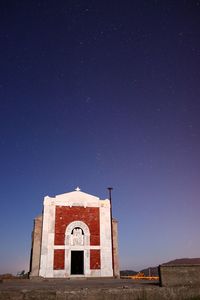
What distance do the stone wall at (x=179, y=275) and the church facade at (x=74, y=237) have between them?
51.5 feet

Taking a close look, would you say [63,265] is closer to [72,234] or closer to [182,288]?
[72,234]

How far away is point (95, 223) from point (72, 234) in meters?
2.41

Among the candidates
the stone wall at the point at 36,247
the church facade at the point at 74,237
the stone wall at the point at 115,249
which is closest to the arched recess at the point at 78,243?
the church facade at the point at 74,237

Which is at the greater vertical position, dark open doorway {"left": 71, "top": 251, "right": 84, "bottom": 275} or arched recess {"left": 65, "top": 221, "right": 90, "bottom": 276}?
arched recess {"left": 65, "top": 221, "right": 90, "bottom": 276}

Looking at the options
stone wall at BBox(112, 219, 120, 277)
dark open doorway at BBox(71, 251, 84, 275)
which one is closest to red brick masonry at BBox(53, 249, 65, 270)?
dark open doorway at BBox(71, 251, 84, 275)

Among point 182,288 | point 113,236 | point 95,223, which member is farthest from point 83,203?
point 182,288

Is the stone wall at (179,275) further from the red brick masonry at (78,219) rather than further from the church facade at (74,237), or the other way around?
the red brick masonry at (78,219)

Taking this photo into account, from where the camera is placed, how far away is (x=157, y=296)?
862 centimetres

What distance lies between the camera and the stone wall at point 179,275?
29.7 ft

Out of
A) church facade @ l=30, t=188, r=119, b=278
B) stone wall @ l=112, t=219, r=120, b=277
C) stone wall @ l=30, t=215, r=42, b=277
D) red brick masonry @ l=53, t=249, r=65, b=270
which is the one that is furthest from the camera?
stone wall @ l=112, t=219, r=120, b=277

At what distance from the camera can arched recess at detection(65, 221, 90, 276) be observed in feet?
76.7

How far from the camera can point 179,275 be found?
362 inches

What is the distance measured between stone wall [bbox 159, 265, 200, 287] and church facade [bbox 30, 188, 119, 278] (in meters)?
15.7

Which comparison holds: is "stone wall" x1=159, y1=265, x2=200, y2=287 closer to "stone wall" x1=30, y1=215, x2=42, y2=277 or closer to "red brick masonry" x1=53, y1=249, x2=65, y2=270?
"red brick masonry" x1=53, y1=249, x2=65, y2=270
